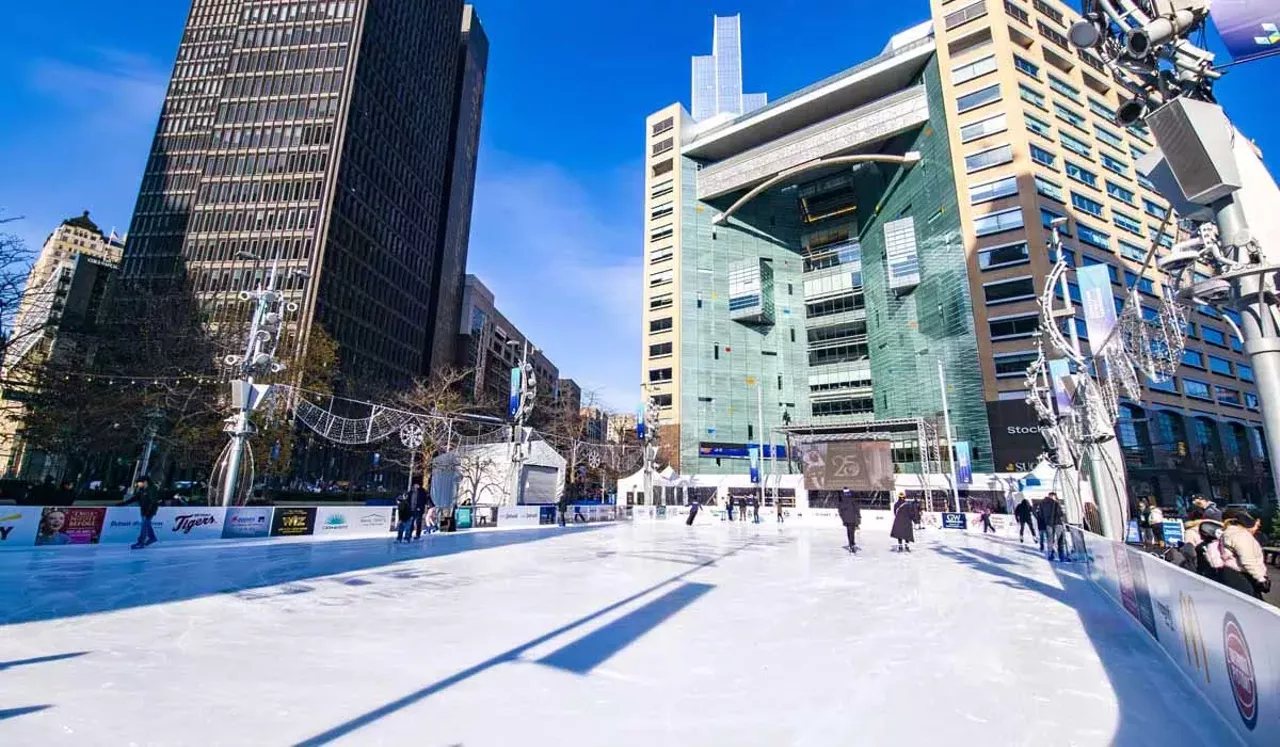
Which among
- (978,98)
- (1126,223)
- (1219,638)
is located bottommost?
(1219,638)

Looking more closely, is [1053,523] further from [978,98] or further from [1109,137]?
[1109,137]

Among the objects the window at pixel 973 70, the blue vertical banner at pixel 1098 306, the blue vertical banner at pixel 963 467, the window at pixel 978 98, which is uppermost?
the window at pixel 973 70

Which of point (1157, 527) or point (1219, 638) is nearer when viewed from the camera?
point (1219, 638)

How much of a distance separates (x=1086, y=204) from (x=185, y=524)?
71756 millimetres

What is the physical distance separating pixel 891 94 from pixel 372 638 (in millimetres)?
77872

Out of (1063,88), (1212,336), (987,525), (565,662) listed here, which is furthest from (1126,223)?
(565,662)

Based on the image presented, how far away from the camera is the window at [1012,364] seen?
44.9 metres

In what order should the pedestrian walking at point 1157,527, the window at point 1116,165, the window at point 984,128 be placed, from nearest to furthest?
the pedestrian walking at point 1157,527, the window at point 984,128, the window at point 1116,165

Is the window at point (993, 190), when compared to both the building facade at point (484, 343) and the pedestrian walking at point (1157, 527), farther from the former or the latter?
the building facade at point (484, 343)

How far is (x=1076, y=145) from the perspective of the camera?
56.7 m

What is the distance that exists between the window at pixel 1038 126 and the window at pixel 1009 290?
1688 centimetres

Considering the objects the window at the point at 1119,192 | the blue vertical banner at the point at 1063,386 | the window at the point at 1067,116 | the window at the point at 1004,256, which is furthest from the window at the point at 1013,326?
the blue vertical banner at the point at 1063,386

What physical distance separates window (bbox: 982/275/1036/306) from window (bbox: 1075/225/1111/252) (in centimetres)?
1075

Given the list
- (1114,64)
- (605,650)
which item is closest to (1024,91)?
(1114,64)
